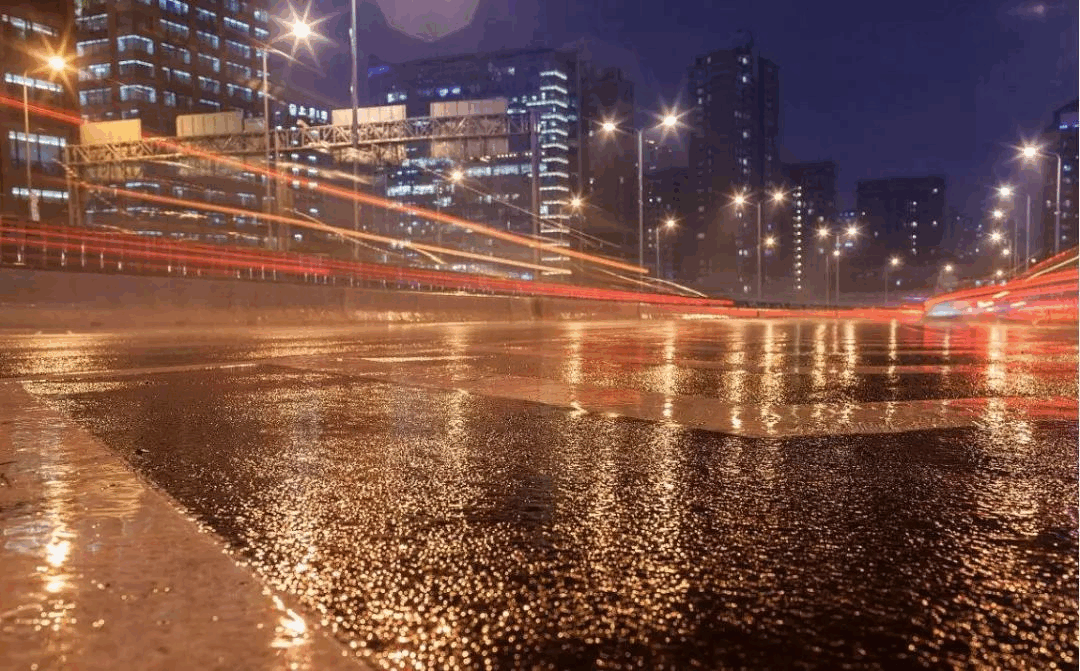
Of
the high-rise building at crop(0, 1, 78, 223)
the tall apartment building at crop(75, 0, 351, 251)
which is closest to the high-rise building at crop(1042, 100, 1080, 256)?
the tall apartment building at crop(75, 0, 351, 251)

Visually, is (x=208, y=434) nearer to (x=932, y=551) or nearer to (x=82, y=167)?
(x=932, y=551)

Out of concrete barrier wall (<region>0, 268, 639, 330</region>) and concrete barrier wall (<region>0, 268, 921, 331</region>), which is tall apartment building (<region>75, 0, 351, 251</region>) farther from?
concrete barrier wall (<region>0, 268, 639, 330</region>)

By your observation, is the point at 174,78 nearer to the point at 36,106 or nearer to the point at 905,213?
the point at 36,106

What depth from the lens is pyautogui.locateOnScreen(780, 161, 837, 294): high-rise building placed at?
6550 inches

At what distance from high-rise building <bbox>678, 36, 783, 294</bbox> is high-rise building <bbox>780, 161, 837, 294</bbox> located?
638cm

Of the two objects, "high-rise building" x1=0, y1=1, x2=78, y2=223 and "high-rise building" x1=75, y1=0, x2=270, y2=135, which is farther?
"high-rise building" x1=75, y1=0, x2=270, y2=135

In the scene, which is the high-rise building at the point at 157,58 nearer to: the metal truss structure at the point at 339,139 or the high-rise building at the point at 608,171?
the high-rise building at the point at 608,171

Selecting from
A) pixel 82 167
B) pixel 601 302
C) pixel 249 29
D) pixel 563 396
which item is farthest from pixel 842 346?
pixel 249 29

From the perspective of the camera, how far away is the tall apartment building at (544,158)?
153250 millimetres

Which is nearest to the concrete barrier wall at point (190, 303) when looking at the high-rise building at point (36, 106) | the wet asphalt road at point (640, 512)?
the wet asphalt road at point (640, 512)

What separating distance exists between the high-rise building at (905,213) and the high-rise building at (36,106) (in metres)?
148

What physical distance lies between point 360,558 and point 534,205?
123 ft

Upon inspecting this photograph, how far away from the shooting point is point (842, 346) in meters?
17.6

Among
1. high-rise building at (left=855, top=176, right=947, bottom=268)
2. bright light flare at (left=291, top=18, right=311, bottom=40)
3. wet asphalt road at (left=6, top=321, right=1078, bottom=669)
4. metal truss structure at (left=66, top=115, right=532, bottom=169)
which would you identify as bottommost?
wet asphalt road at (left=6, top=321, right=1078, bottom=669)
